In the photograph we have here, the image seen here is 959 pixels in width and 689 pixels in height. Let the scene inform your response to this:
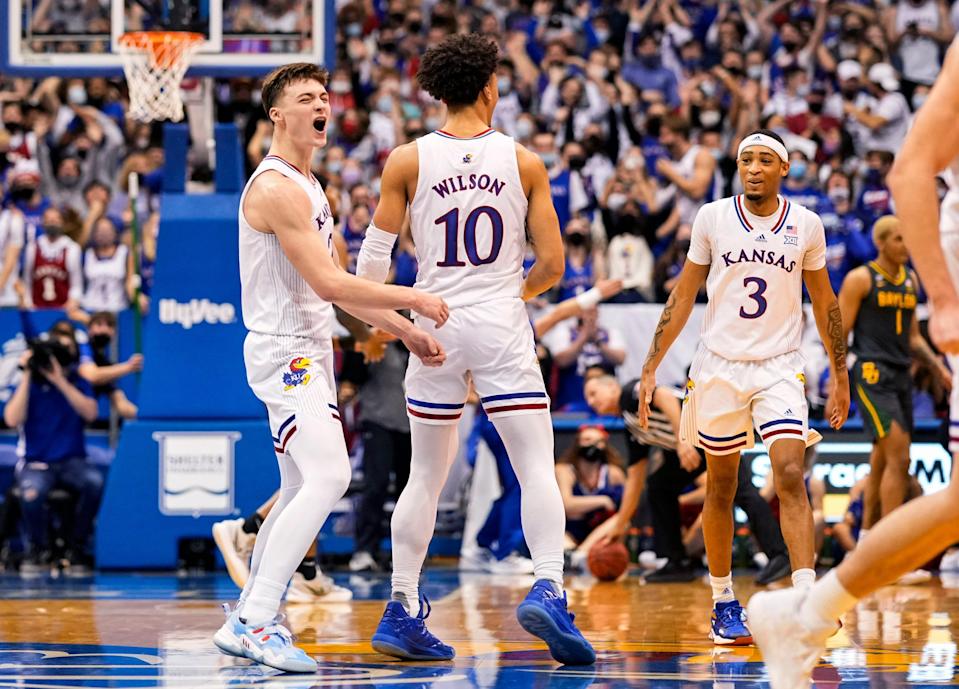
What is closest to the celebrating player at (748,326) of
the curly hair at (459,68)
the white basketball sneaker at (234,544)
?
the curly hair at (459,68)

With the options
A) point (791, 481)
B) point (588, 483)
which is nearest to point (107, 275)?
point (588, 483)

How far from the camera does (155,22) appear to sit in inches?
439

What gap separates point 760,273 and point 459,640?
2295 mm

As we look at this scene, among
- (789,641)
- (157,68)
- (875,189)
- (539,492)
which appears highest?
(157,68)

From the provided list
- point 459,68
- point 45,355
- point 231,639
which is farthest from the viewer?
point 45,355

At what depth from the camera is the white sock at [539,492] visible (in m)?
6.25

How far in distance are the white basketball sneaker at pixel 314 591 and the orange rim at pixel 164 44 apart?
→ 4079 millimetres

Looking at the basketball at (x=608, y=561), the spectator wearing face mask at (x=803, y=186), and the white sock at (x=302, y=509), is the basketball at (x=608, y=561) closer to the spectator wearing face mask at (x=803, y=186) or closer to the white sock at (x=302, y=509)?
the white sock at (x=302, y=509)

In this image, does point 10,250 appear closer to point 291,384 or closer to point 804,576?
point 291,384

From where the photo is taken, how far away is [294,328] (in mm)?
6309

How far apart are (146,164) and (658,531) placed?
8.26 m

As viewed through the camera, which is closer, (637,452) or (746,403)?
(746,403)

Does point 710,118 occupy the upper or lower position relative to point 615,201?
upper

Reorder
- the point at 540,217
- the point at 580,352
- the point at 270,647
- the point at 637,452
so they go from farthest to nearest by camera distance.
Result: the point at 580,352, the point at 637,452, the point at 540,217, the point at 270,647
